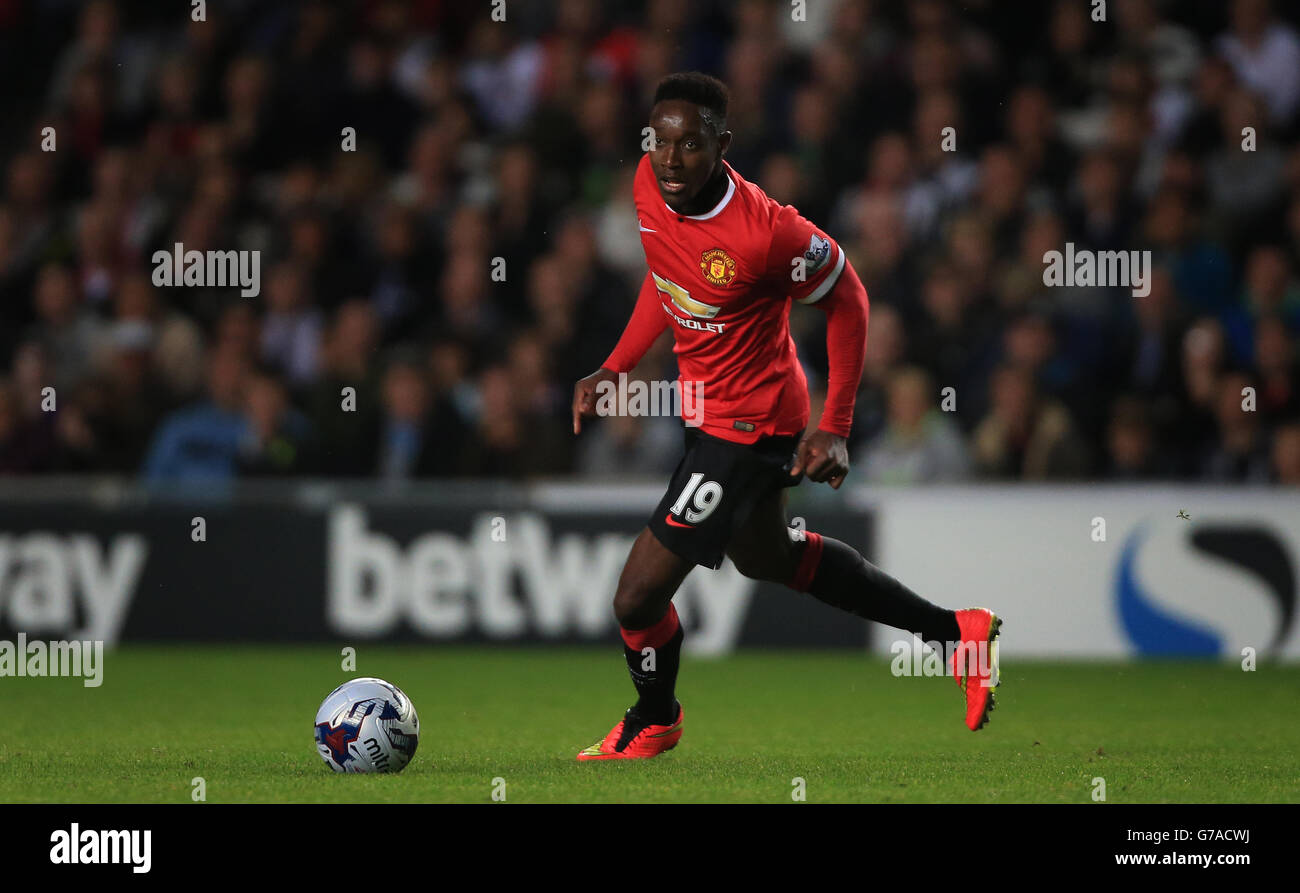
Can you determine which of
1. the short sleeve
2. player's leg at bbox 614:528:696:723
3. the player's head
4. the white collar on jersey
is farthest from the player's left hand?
the player's head

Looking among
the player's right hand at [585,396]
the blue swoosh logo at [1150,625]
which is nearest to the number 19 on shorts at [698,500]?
the player's right hand at [585,396]

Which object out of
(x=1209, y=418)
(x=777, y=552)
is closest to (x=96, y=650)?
(x=777, y=552)

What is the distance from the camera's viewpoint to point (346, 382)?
464 inches

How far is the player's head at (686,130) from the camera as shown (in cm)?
592

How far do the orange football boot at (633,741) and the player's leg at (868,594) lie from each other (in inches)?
25.2

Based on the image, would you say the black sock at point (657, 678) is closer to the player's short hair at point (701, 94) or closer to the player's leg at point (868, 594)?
the player's leg at point (868, 594)

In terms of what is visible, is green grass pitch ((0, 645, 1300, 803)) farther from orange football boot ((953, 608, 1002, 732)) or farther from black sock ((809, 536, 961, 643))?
black sock ((809, 536, 961, 643))

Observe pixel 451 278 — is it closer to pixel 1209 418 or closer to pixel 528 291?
pixel 528 291

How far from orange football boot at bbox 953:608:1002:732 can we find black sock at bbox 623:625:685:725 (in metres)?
1.02

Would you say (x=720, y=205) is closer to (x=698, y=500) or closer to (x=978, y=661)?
(x=698, y=500)

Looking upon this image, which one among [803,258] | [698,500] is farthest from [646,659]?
[803,258]

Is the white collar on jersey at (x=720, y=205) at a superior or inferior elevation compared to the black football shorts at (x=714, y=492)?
superior

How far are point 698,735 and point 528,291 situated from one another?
5.67 metres

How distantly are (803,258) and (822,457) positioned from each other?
2.15 feet
